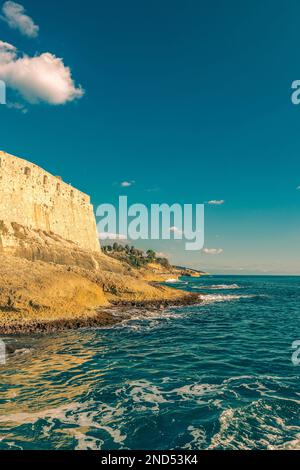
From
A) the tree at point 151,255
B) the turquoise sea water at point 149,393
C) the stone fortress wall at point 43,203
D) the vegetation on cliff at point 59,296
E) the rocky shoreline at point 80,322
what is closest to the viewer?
the turquoise sea water at point 149,393

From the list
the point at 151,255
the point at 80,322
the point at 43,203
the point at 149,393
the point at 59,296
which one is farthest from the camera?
the point at 151,255

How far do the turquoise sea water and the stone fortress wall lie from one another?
4293cm

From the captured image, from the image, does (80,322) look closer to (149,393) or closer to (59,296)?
Result: (59,296)

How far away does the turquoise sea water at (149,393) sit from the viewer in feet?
27.3

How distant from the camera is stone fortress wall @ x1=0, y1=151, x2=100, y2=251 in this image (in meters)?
57.0

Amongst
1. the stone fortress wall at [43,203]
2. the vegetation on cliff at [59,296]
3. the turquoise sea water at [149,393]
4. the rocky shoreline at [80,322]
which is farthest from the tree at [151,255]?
the turquoise sea water at [149,393]

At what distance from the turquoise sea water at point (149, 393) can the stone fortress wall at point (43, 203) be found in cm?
4293

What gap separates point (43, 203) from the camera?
219ft

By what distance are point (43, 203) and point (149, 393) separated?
61.7 m

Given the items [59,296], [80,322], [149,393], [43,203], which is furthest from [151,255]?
[149,393]

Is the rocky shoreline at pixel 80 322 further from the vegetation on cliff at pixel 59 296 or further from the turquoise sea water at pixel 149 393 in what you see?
the turquoise sea water at pixel 149 393

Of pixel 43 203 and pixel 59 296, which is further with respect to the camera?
pixel 43 203

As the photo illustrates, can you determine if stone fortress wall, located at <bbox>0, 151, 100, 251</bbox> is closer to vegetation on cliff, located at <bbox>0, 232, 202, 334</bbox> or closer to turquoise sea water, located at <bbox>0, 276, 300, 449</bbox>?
vegetation on cliff, located at <bbox>0, 232, 202, 334</bbox>

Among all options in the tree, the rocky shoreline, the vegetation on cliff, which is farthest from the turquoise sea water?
the tree
